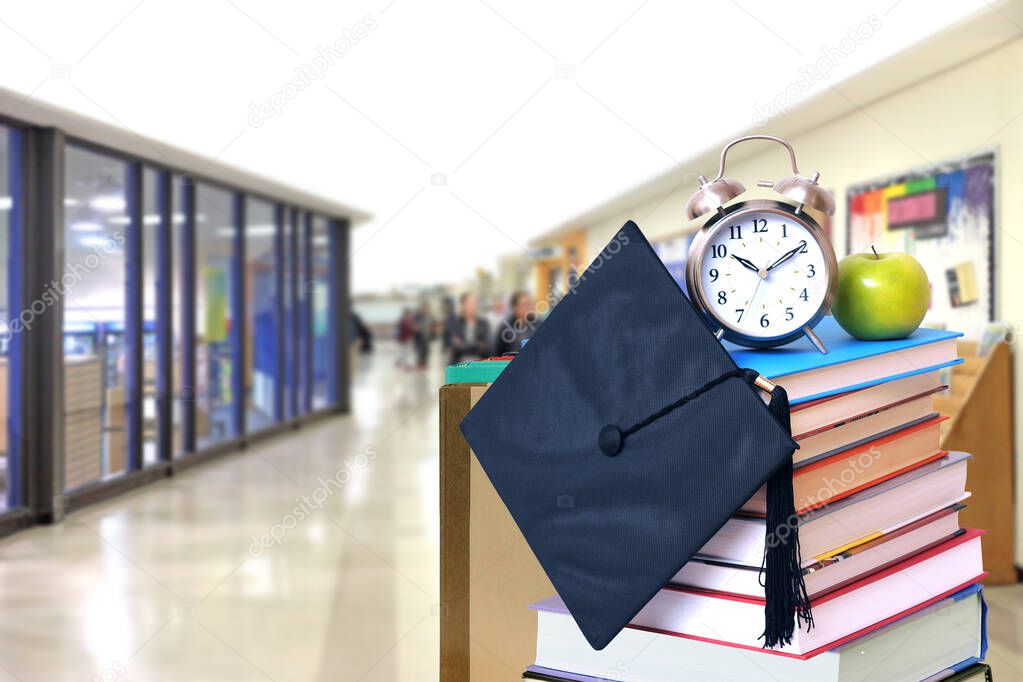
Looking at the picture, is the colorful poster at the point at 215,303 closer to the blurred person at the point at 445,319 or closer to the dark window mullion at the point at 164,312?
the dark window mullion at the point at 164,312

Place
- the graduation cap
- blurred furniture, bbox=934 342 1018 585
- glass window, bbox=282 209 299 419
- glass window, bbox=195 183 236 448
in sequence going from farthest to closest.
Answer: glass window, bbox=282 209 299 419, glass window, bbox=195 183 236 448, blurred furniture, bbox=934 342 1018 585, the graduation cap

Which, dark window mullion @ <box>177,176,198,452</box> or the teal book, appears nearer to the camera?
the teal book

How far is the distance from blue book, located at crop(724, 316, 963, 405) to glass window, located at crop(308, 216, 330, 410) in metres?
10.3

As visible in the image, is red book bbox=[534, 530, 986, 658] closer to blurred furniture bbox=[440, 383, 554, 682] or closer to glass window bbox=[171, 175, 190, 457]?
blurred furniture bbox=[440, 383, 554, 682]

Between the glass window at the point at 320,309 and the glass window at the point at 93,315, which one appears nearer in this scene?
the glass window at the point at 93,315

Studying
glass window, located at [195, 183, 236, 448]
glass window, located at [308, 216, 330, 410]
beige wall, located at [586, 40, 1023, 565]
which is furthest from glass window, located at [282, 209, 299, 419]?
beige wall, located at [586, 40, 1023, 565]

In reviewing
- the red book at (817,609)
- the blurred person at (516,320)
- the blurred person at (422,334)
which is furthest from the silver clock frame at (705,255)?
the blurred person at (422,334)

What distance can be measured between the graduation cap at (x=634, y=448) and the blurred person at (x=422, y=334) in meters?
17.3

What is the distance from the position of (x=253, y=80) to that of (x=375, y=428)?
17.1 ft

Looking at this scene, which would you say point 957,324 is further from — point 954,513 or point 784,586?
point 784,586

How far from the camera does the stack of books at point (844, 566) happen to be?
119 cm

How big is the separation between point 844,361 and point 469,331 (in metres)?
12.2

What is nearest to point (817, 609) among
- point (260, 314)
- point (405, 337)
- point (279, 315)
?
point (260, 314)

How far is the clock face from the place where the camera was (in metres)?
1.32
